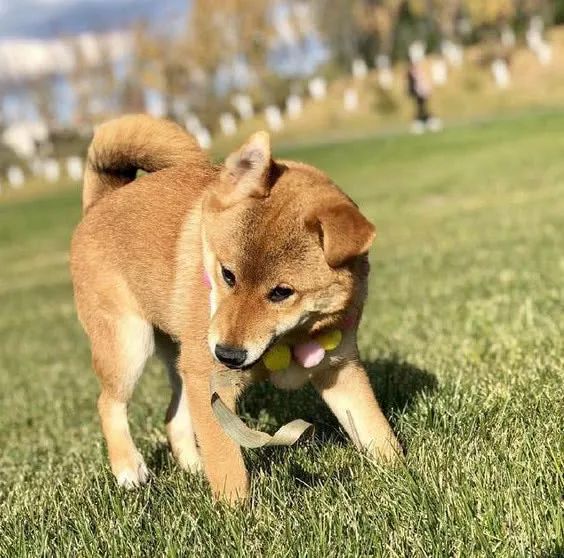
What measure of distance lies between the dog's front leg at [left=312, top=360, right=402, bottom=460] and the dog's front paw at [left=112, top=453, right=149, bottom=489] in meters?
0.93

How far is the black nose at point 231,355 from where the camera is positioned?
2859 millimetres

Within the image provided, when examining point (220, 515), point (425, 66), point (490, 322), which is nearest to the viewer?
point (220, 515)

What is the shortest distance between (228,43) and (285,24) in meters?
5.49

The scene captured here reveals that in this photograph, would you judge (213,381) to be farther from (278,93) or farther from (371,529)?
(278,93)

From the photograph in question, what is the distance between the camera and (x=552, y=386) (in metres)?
3.70

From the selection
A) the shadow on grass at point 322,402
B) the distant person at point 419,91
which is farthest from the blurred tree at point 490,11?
the shadow on grass at point 322,402

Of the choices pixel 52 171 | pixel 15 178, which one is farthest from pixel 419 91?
pixel 15 178

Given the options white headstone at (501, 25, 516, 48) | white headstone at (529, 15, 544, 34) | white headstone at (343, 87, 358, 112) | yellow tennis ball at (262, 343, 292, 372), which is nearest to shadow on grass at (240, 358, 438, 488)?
yellow tennis ball at (262, 343, 292, 372)

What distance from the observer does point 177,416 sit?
4.33m

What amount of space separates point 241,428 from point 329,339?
1.58ft

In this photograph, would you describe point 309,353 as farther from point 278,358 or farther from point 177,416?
point 177,416

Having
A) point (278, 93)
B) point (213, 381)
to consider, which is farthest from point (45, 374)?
point (278, 93)

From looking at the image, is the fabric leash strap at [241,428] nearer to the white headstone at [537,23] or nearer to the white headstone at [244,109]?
the white headstone at [244,109]

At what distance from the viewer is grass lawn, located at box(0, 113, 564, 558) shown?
102 inches
